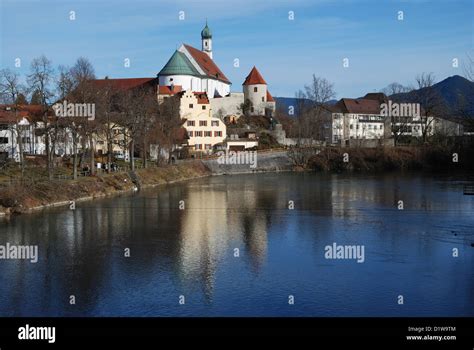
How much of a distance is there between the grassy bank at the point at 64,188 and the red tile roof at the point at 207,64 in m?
44.7

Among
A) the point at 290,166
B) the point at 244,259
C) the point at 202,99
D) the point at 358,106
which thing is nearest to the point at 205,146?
the point at 202,99

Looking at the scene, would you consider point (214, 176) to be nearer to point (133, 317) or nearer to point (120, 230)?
point (120, 230)

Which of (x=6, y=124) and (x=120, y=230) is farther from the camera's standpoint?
(x=6, y=124)

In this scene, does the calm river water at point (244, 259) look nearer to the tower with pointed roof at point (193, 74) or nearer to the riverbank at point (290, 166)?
the riverbank at point (290, 166)

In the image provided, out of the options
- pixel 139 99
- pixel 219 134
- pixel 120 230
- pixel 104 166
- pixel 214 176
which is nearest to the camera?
pixel 120 230

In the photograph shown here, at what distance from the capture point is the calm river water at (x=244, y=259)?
62.2ft

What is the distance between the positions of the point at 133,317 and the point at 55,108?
1171 inches

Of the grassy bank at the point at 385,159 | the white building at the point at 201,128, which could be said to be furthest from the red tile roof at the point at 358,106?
the white building at the point at 201,128

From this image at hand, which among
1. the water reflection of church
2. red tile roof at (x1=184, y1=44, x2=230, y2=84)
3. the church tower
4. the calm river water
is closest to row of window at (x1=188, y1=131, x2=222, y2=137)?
red tile roof at (x1=184, y1=44, x2=230, y2=84)

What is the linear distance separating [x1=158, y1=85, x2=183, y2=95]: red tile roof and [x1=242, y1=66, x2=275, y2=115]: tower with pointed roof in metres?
10.9

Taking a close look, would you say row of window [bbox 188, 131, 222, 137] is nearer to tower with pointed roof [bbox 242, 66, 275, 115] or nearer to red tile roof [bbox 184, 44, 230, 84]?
tower with pointed roof [bbox 242, 66, 275, 115]

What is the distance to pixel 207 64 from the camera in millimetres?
104500

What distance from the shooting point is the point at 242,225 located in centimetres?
3291
